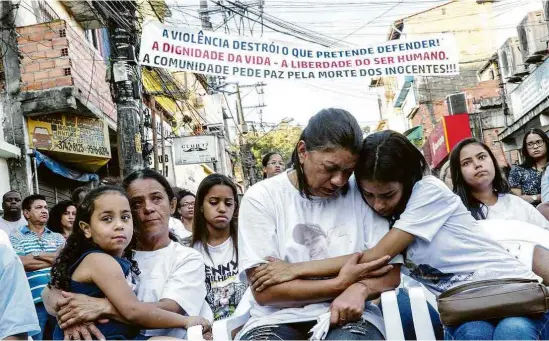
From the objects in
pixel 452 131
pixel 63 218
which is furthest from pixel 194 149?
pixel 63 218

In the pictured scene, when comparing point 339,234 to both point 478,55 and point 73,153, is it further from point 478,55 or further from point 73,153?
point 478,55

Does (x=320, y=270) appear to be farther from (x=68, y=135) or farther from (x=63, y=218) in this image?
(x=68, y=135)

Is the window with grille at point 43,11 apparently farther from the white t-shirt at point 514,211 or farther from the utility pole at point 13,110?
the white t-shirt at point 514,211

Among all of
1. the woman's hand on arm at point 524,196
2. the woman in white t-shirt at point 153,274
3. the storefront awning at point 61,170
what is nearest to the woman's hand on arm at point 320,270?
the woman in white t-shirt at point 153,274

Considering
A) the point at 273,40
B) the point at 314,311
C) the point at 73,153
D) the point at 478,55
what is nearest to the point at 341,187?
the point at 314,311

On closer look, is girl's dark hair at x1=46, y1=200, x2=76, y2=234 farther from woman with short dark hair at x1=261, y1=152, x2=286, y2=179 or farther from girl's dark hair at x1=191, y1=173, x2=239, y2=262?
woman with short dark hair at x1=261, y1=152, x2=286, y2=179

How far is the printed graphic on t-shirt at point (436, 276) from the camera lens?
8.16 ft

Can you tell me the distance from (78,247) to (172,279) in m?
0.46

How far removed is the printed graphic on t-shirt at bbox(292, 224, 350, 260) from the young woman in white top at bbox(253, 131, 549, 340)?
12cm

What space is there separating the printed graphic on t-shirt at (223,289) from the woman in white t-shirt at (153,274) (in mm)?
456

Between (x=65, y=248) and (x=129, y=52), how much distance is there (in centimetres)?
559

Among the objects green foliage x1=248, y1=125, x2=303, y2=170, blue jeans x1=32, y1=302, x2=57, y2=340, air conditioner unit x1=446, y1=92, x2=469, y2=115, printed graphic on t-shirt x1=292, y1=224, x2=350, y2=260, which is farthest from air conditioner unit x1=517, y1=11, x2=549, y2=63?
green foliage x1=248, y1=125, x2=303, y2=170

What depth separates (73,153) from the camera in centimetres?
1059

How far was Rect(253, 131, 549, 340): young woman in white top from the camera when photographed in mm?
2404
